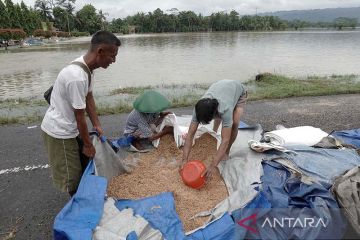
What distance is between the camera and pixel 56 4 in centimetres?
6825

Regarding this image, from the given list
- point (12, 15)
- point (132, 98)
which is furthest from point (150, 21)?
point (132, 98)

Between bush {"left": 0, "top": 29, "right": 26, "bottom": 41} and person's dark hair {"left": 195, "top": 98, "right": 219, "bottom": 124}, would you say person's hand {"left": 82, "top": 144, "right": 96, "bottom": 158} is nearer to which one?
person's dark hair {"left": 195, "top": 98, "right": 219, "bottom": 124}

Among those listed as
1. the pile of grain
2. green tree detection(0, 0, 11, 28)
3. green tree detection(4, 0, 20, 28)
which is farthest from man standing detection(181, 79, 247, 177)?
green tree detection(4, 0, 20, 28)

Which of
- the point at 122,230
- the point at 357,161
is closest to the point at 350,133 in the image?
the point at 357,161

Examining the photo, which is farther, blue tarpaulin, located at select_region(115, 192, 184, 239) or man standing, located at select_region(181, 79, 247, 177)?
man standing, located at select_region(181, 79, 247, 177)

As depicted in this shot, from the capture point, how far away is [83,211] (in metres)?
2.27

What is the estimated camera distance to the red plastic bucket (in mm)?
2852

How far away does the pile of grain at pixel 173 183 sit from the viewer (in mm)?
2635

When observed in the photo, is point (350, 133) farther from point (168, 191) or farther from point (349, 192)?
point (168, 191)

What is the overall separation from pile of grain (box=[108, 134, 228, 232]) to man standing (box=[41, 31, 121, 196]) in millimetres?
462

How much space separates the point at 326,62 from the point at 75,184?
1539 cm

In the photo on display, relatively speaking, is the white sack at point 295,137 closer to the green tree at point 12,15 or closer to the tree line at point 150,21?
the green tree at point 12,15

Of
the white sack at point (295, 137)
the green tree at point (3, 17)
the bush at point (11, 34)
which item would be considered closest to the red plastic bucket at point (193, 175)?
the white sack at point (295, 137)

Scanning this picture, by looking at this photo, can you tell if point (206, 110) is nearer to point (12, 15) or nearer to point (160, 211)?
point (160, 211)
